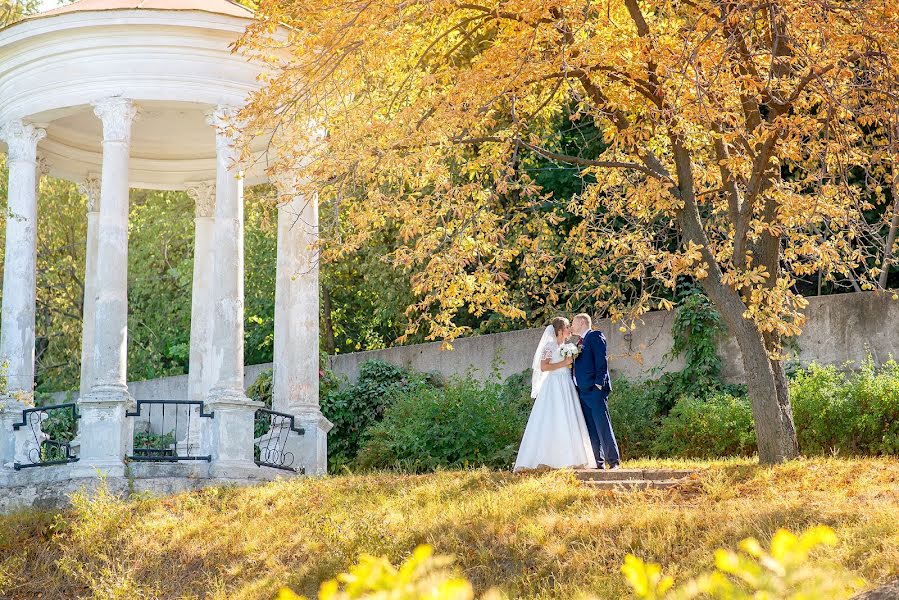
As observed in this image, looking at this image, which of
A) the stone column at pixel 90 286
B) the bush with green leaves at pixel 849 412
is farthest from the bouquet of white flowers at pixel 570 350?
the stone column at pixel 90 286

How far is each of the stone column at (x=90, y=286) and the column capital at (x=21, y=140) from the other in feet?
9.65

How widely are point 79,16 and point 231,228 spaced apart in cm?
393

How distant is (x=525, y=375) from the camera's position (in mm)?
20391

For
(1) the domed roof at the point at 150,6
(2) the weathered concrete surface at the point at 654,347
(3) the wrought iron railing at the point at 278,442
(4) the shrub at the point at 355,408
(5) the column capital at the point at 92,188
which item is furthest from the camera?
(4) the shrub at the point at 355,408

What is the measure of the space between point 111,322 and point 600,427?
24.0 ft

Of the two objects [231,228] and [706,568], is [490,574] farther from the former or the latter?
[231,228]

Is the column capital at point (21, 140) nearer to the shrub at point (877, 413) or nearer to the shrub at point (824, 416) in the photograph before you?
the shrub at point (824, 416)

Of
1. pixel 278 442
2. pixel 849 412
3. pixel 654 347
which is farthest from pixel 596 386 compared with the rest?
pixel 278 442

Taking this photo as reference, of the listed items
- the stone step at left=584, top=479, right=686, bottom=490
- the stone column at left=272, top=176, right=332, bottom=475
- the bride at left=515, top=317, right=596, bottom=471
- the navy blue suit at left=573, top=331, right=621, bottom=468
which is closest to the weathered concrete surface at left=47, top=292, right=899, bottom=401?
the navy blue suit at left=573, top=331, right=621, bottom=468

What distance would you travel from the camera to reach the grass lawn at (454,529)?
377 inches

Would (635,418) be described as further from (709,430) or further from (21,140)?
(21,140)

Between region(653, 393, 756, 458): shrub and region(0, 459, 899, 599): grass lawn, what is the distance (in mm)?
1987

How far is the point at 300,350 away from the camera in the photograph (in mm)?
17719

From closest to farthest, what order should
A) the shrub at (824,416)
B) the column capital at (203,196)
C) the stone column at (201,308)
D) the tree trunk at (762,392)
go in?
the tree trunk at (762,392)
the shrub at (824,416)
the stone column at (201,308)
the column capital at (203,196)
